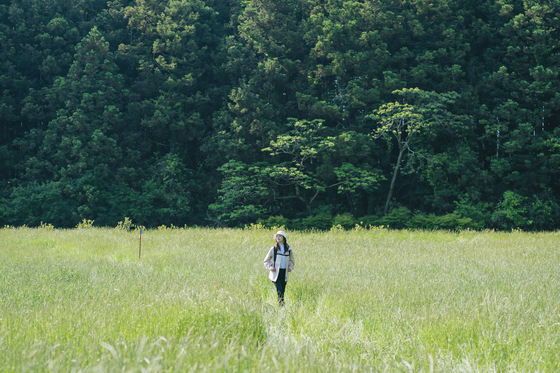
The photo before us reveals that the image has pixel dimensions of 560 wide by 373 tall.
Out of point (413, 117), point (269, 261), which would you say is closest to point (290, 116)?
point (413, 117)

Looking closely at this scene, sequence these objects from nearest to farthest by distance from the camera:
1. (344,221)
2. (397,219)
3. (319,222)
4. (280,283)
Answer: (280,283), (397,219), (344,221), (319,222)

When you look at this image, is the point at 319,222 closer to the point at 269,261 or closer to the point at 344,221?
the point at 344,221

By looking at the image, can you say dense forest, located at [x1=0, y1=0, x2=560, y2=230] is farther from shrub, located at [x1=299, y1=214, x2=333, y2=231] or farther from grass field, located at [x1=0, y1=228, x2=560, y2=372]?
grass field, located at [x1=0, y1=228, x2=560, y2=372]

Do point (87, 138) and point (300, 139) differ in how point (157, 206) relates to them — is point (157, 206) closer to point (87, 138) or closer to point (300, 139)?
point (87, 138)

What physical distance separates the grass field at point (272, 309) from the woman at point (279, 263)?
1.02 ft

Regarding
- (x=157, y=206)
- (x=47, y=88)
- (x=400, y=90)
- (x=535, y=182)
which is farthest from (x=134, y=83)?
(x=535, y=182)

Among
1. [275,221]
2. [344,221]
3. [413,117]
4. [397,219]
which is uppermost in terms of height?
[413,117]

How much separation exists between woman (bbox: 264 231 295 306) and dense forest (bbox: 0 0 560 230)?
64.4 feet

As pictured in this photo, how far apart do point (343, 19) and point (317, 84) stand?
4.77m

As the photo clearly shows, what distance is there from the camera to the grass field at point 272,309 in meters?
3.47

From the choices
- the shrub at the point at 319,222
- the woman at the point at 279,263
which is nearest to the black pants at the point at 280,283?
the woman at the point at 279,263

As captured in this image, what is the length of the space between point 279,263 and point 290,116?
24803 millimetres

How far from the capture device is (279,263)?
7.11 metres

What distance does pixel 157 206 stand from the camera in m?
30.7
